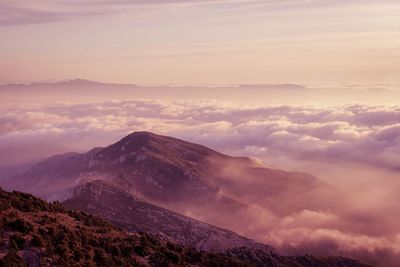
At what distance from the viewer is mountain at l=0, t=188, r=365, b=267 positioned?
6384 cm

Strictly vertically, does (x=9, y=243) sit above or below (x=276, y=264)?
above

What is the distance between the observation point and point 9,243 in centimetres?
6419

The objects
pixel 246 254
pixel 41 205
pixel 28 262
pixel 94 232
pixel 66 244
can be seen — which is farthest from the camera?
pixel 246 254

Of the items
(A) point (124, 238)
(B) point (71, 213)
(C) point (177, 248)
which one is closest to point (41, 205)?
(B) point (71, 213)

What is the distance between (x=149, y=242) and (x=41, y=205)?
17.0m

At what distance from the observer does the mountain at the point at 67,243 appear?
63844mm

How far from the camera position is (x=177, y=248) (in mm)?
92062

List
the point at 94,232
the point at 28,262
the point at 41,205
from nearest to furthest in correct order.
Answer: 1. the point at 28,262
2. the point at 94,232
3. the point at 41,205

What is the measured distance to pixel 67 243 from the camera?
68812 mm

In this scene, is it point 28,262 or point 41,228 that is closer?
point 28,262

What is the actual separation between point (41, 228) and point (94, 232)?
11850mm

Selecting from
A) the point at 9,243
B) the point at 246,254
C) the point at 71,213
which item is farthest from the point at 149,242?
the point at 246,254

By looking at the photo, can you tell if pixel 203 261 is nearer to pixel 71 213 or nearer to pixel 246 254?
pixel 71 213

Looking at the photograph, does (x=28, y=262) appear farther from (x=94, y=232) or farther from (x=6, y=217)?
(x=94, y=232)
